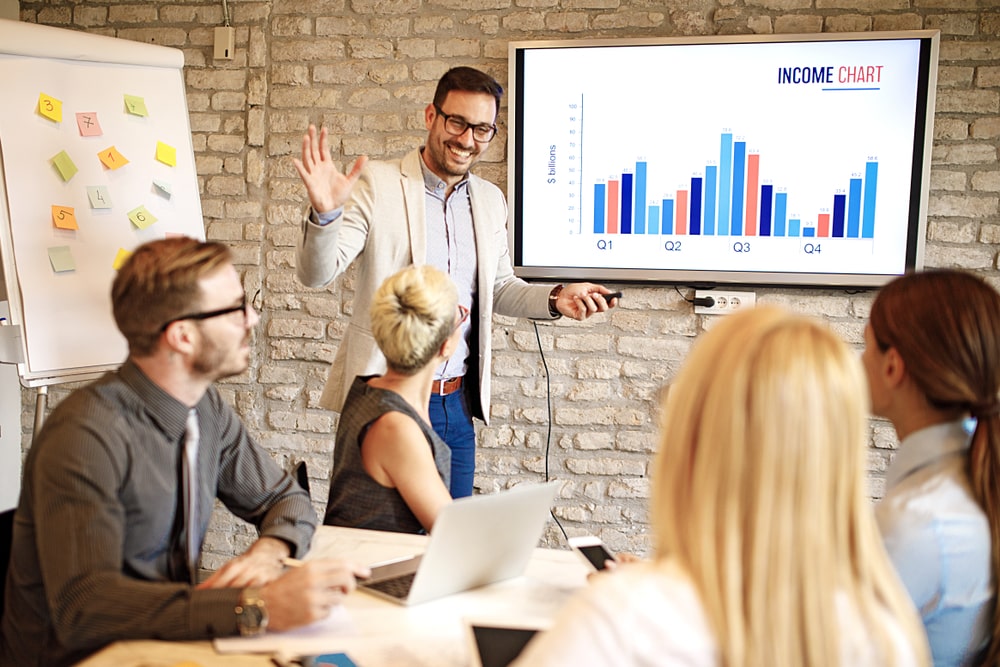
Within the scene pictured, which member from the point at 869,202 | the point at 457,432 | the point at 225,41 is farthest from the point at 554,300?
the point at 225,41

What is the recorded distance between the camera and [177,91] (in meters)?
3.18

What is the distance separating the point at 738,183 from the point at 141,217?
6.88 ft

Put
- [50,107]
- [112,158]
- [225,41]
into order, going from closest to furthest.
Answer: [50,107], [112,158], [225,41]

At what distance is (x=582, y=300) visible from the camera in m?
2.69

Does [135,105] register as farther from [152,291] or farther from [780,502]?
[780,502]

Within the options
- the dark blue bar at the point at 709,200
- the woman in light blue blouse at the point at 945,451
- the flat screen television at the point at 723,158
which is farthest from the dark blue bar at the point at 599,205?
the woman in light blue blouse at the point at 945,451

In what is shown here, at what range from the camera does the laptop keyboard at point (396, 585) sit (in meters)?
1.56

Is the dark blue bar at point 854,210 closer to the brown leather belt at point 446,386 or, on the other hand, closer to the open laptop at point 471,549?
the brown leather belt at point 446,386

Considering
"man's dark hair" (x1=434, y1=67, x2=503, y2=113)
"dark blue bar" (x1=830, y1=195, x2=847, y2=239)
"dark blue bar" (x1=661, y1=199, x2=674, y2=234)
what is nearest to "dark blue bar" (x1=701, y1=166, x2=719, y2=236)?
"dark blue bar" (x1=661, y1=199, x2=674, y2=234)

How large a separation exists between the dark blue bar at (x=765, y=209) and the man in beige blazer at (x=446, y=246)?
993mm

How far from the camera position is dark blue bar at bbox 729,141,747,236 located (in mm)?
3377

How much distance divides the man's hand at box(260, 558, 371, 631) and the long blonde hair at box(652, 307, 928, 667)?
0.63 meters

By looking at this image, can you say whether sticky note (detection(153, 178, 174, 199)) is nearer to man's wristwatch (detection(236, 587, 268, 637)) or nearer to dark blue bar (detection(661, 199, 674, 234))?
dark blue bar (detection(661, 199, 674, 234))

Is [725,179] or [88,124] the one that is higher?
[88,124]
